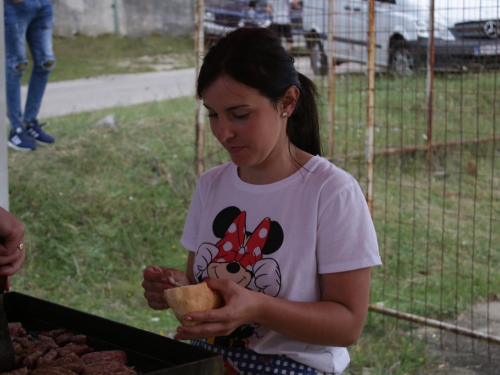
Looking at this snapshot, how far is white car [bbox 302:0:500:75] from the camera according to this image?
16.9 feet

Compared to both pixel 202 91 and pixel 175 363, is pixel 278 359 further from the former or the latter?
pixel 202 91

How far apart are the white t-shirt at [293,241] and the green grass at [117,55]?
29.7ft

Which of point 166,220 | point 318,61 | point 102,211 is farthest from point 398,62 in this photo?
point 102,211

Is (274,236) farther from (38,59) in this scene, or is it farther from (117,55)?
(117,55)

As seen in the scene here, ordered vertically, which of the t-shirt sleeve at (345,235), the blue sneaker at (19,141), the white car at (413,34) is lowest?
the blue sneaker at (19,141)

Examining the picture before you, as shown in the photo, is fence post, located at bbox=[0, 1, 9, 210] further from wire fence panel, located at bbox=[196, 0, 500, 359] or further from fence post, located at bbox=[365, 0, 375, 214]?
fence post, located at bbox=[365, 0, 375, 214]

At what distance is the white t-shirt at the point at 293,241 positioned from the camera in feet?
6.40

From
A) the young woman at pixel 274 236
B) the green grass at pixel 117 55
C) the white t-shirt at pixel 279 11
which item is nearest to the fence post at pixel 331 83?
the white t-shirt at pixel 279 11

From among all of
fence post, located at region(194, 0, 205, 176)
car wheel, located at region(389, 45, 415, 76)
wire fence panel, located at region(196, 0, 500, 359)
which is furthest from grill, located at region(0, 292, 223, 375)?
car wheel, located at region(389, 45, 415, 76)

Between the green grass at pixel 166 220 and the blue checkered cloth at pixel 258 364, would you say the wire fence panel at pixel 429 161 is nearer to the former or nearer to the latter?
the green grass at pixel 166 220

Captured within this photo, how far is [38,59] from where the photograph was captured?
6.87 meters

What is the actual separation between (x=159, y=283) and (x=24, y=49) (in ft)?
16.9

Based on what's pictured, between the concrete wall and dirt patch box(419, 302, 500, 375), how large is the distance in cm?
776

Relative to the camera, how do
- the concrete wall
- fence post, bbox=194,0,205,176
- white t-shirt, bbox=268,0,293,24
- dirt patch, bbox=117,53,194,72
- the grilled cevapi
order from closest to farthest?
the grilled cevapi, fence post, bbox=194,0,205,176, white t-shirt, bbox=268,0,293,24, the concrete wall, dirt patch, bbox=117,53,194,72
